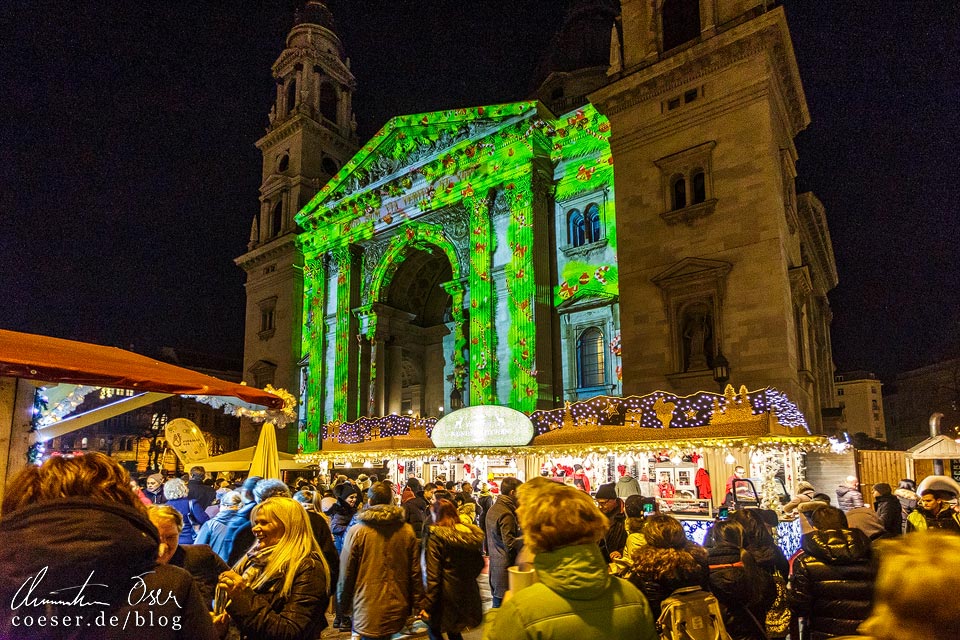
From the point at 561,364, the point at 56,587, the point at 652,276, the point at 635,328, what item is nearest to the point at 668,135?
the point at 652,276

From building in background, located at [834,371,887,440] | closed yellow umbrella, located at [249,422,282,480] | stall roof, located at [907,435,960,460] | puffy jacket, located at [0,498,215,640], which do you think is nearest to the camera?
puffy jacket, located at [0,498,215,640]

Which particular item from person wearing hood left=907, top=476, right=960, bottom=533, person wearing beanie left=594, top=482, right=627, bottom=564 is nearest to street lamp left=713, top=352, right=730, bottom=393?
person wearing hood left=907, top=476, right=960, bottom=533

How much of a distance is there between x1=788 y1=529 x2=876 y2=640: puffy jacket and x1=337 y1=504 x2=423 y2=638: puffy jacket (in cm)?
321

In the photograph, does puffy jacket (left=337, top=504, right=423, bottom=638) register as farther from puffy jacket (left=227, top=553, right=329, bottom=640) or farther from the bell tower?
the bell tower

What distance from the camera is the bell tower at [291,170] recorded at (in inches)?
1363

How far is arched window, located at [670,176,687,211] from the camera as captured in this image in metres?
19.9

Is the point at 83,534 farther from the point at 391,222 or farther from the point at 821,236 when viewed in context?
the point at 821,236

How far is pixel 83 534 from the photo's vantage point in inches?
88.0

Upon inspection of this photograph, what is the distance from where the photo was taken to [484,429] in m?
19.1

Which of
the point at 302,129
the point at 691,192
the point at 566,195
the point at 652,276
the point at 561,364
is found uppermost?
the point at 302,129

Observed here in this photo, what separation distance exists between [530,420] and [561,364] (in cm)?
497

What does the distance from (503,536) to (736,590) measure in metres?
3.77

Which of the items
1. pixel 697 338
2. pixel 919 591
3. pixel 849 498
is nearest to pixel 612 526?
pixel 849 498

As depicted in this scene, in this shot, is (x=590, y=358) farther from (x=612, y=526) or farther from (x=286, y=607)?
(x=286, y=607)
